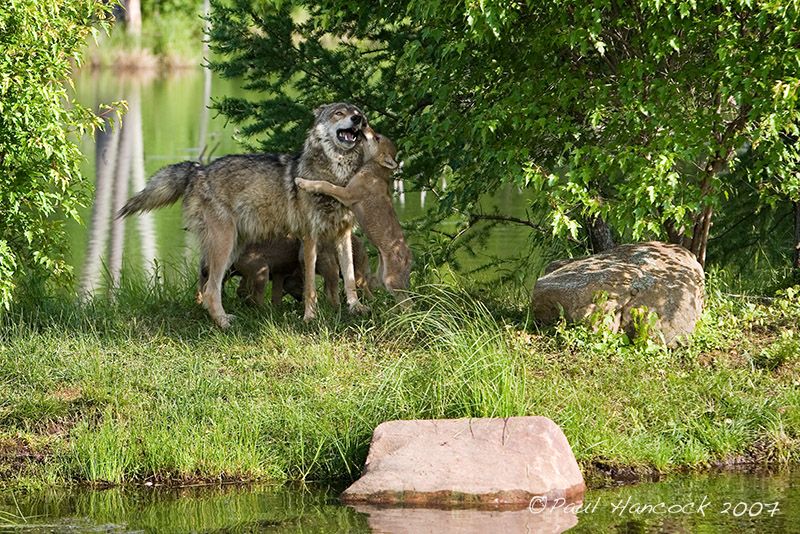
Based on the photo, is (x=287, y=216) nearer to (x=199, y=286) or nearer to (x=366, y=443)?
(x=199, y=286)

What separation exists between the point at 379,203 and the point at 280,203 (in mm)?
882

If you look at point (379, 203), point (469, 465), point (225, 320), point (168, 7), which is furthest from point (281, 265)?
point (168, 7)

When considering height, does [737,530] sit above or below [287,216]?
below

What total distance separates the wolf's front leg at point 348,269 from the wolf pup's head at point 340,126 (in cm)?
78

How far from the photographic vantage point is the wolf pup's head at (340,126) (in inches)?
428

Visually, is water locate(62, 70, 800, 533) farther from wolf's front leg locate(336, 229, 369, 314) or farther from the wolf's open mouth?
the wolf's open mouth

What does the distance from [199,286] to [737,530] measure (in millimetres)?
5811

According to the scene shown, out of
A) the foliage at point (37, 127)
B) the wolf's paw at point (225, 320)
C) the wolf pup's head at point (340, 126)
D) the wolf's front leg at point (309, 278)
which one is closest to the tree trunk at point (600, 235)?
the wolf pup's head at point (340, 126)

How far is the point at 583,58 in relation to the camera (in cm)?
1062

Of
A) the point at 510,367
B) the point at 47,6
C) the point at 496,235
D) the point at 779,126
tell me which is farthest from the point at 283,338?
the point at 496,235

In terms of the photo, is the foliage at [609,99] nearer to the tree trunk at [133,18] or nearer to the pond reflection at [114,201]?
the pond reflection at [114,201]

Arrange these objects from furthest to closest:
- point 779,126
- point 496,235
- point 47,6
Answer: point 496,235
point 47,6
point 779,126

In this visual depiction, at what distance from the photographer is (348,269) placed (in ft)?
36.2

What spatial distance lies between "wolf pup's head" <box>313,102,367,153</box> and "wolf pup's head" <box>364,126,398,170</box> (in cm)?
11
